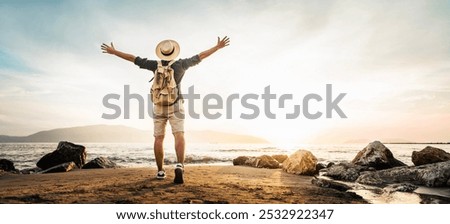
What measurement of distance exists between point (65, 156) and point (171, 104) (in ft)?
21.9

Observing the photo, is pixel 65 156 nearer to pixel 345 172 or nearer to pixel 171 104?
pixel 171 104

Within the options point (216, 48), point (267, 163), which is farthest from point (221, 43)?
point (267, 163)

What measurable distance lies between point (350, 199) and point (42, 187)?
170 inches

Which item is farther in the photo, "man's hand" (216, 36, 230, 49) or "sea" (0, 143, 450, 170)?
"sea" (0, 143, 450, 170)

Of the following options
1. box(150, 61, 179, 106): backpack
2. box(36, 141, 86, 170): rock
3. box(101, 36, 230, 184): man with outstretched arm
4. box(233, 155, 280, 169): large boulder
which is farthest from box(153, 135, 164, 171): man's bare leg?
box(36, 141, 86, 170): rock

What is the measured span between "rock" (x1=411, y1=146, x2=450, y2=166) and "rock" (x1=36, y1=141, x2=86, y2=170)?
9719mm

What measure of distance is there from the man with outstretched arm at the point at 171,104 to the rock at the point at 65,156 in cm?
589

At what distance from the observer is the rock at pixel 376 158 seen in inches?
311

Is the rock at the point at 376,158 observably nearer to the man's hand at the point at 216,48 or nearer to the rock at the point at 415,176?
the rock at the point at 415,176

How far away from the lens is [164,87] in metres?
4.82

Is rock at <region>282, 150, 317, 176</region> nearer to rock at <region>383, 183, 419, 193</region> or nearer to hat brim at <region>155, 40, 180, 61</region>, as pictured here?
rock at <region>383, 183, 419, 193</region>

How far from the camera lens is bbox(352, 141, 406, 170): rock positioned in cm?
790

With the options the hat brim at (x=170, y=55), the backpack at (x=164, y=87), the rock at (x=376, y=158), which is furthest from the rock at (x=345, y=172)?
the hat brim at (x=170, y=55)
